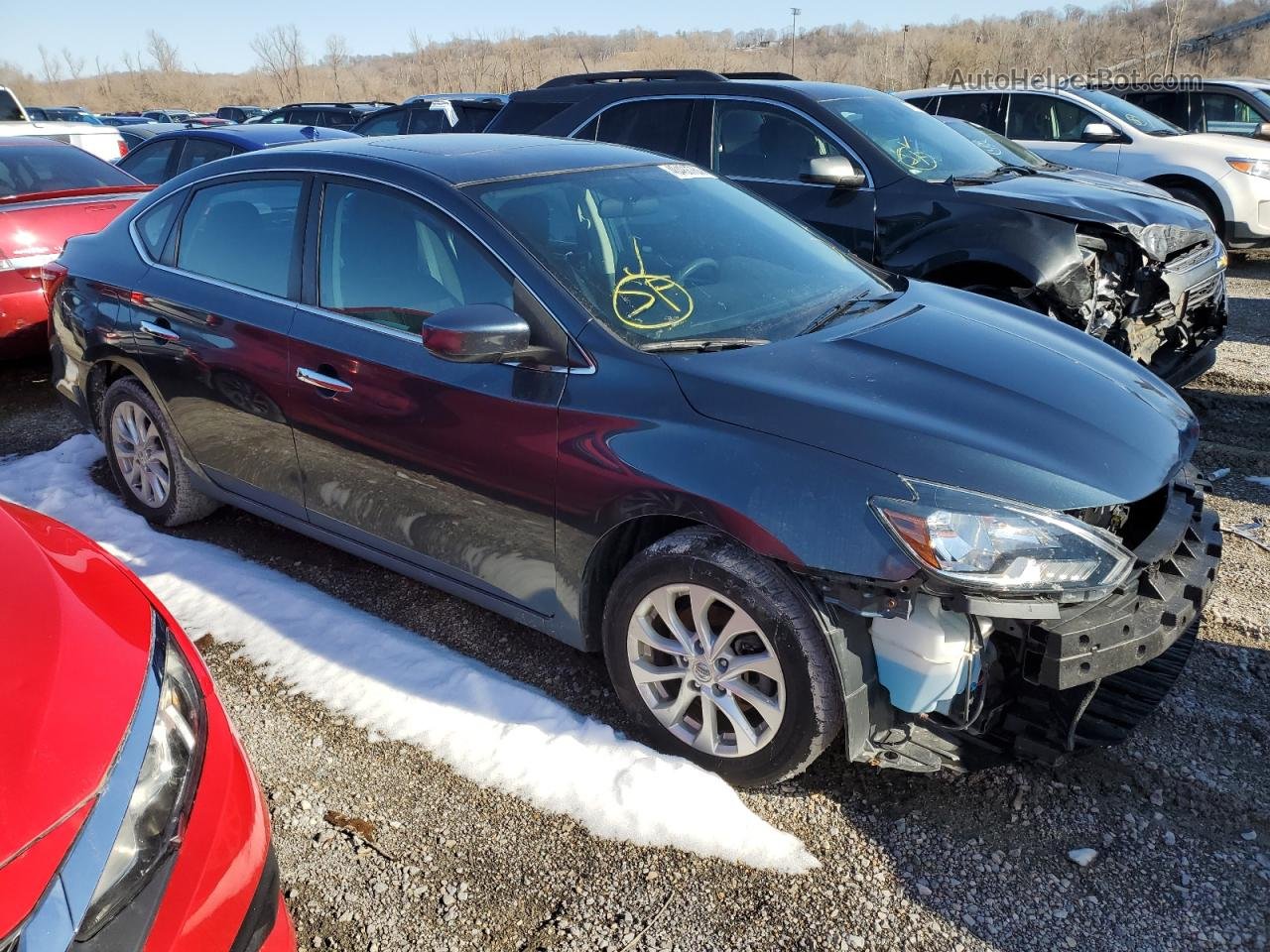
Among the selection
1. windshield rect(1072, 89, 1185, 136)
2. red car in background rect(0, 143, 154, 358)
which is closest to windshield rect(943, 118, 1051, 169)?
windshield rect(1072, 89, 1185, 136)

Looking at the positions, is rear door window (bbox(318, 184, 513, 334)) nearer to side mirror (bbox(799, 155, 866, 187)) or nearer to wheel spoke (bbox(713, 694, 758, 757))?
wheel spoke (bbox(713, 694, 758, 757))

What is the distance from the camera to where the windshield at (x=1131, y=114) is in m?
9.73

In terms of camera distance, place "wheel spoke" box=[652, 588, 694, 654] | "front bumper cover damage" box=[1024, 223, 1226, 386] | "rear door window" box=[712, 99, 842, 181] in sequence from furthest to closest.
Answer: "rear door window" box=[712, 99, 842, 181]
"front bumper cover damage" box=[1024, 223, 1226, 386]
"wheel spoke" box=[652, 588, 694, 654]

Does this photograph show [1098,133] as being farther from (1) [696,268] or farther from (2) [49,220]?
(2) [49,220]

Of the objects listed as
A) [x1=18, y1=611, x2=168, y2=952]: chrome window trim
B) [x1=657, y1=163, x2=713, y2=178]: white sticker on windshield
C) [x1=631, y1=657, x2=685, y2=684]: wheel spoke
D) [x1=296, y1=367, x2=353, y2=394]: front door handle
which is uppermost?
[x1=657, y1=163, x2=713, y2=178]: white sticker on windshield

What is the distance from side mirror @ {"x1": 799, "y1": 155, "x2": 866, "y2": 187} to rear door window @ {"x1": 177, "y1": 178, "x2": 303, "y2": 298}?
3040 mm

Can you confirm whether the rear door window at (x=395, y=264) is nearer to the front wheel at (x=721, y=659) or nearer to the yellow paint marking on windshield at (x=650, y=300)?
the yellow paint marking on windshield at (x=650, y=300)

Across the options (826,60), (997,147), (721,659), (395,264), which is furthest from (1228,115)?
(826,60)

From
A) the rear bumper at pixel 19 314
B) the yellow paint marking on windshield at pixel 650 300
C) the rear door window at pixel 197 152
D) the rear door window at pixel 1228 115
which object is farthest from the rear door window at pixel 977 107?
the rear bumper at pixel 19 314

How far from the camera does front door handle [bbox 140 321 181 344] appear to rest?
3875 millimetres

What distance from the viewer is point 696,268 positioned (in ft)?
10.5

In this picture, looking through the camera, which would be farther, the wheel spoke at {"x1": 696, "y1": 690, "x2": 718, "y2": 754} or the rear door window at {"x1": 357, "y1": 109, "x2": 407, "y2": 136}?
the rear door window at {"x1": 357, "y1": 109, "x2": 407, "y2": 136}

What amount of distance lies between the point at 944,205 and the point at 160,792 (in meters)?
4.83

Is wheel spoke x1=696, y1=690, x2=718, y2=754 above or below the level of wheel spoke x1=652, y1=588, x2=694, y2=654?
below
